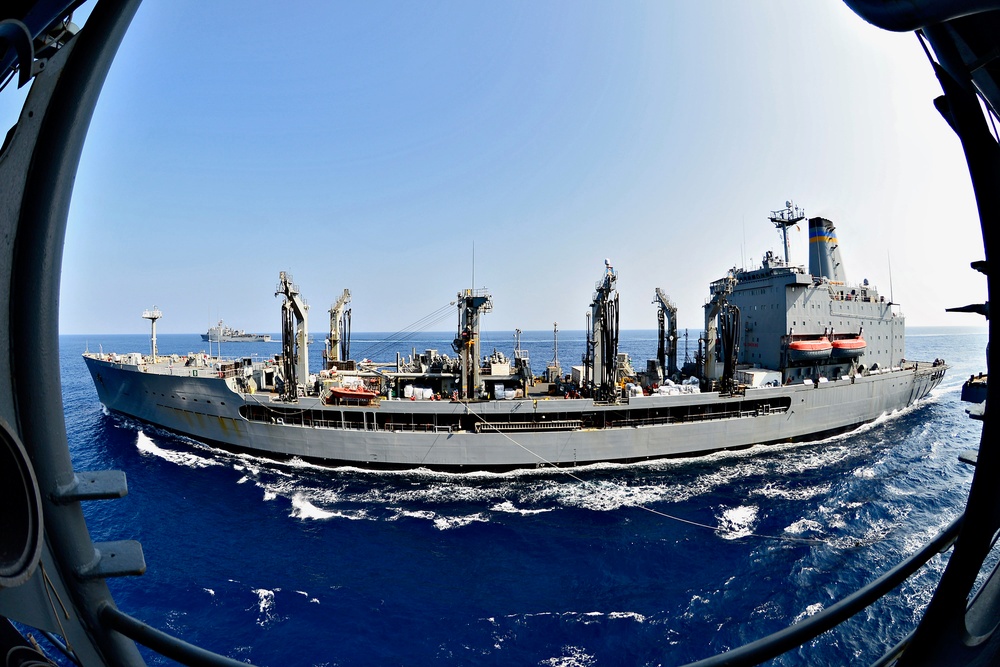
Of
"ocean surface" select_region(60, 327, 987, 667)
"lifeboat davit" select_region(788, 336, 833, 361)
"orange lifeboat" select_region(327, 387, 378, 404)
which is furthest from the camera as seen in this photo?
"lifeboat davit" select_region(788, 336, 833, 361)

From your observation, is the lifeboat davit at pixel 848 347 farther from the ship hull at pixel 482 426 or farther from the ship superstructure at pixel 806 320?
the ship hull at pixel 482 426

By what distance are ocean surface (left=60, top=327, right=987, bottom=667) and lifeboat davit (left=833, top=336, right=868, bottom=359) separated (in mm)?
7393

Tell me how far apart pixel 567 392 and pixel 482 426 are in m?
6.48

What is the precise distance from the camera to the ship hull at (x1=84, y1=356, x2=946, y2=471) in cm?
2208

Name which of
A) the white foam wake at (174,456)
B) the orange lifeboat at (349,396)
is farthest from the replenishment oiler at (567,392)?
the white foam wake at (174,456)

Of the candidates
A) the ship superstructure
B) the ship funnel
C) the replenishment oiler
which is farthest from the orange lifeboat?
the ship funnel

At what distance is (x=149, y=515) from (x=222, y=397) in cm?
732

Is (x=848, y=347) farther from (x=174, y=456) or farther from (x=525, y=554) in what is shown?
(x=174, y=456)

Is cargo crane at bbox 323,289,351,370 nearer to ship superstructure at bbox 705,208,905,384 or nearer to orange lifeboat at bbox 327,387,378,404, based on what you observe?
orange lifeboat at bbox 327,387,378,404

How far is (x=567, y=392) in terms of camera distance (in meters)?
26.0

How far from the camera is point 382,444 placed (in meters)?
22.0

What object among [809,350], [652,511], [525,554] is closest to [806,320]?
[809,350]

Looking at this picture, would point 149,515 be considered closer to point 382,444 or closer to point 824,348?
point 382,444

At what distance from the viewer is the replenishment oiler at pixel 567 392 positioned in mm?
22328
